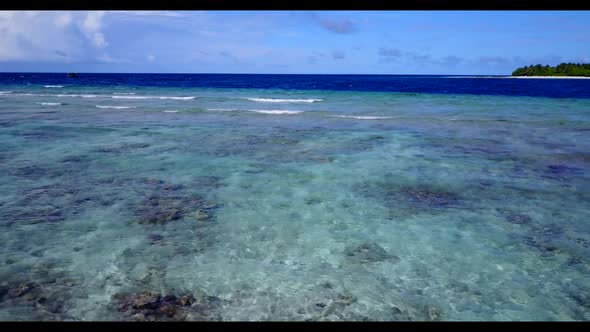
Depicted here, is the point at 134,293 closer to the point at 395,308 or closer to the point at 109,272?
the point at 109,272

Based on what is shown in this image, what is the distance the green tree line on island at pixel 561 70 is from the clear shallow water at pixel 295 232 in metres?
127

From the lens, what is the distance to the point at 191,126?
20.8 m

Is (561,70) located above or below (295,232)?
above

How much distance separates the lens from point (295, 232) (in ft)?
23.3

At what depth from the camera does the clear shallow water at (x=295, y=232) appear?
491 cm

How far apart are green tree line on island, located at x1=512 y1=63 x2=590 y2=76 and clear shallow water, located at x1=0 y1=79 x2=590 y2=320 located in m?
127

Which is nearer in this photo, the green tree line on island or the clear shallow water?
the clear shallow water

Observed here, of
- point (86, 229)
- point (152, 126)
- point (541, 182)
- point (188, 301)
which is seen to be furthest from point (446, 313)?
point (152, 126)

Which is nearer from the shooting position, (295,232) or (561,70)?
(295,232)

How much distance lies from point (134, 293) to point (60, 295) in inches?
36.2

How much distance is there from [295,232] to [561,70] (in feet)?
475

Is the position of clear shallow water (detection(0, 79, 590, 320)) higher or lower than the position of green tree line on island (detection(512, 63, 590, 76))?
lower

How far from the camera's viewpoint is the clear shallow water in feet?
16.1

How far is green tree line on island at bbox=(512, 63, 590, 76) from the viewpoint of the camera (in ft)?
375
